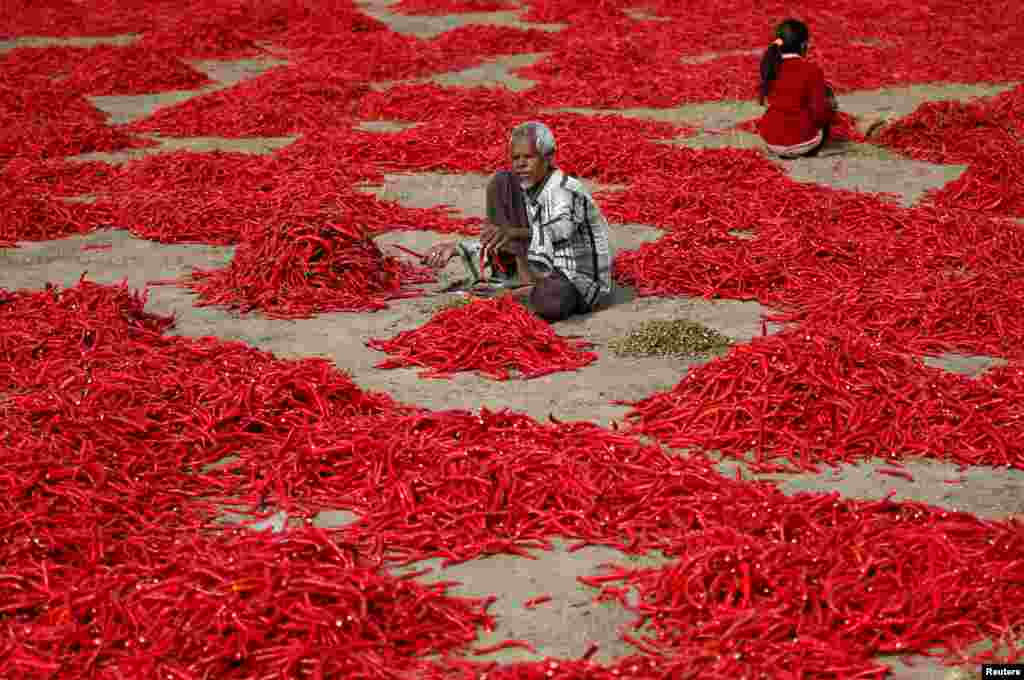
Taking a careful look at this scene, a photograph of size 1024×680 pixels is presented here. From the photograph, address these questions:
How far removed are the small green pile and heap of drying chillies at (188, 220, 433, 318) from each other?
2.03m

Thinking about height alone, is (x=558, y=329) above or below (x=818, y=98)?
below

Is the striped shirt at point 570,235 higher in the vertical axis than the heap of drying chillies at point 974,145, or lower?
higher

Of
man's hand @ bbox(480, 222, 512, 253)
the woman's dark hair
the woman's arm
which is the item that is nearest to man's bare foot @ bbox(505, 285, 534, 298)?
man's hand @ bbox(480, 222, 512, 253)

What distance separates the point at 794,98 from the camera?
1281 centimetres

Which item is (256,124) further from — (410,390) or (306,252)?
(410,390)

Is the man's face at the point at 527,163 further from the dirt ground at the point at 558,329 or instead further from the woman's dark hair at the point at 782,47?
the woman's dark hair at the point at 782,47

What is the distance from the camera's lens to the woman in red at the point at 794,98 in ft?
41.9

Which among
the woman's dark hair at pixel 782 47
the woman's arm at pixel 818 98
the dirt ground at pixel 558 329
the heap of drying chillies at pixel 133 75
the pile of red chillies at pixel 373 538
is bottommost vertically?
the heap of drying chillies at pixel 133 75

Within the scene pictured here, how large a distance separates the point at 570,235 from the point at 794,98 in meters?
5.50

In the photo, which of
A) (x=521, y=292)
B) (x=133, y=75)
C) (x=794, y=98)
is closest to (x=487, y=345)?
(x=521, y=292)

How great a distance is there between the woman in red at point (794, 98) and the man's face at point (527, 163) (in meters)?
5.48

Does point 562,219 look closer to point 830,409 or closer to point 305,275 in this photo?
point 305,275

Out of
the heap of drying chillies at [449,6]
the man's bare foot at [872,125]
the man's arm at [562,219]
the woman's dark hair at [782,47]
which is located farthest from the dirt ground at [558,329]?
the heap of drying chillies at [449,6]

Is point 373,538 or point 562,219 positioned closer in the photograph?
point 373,538
